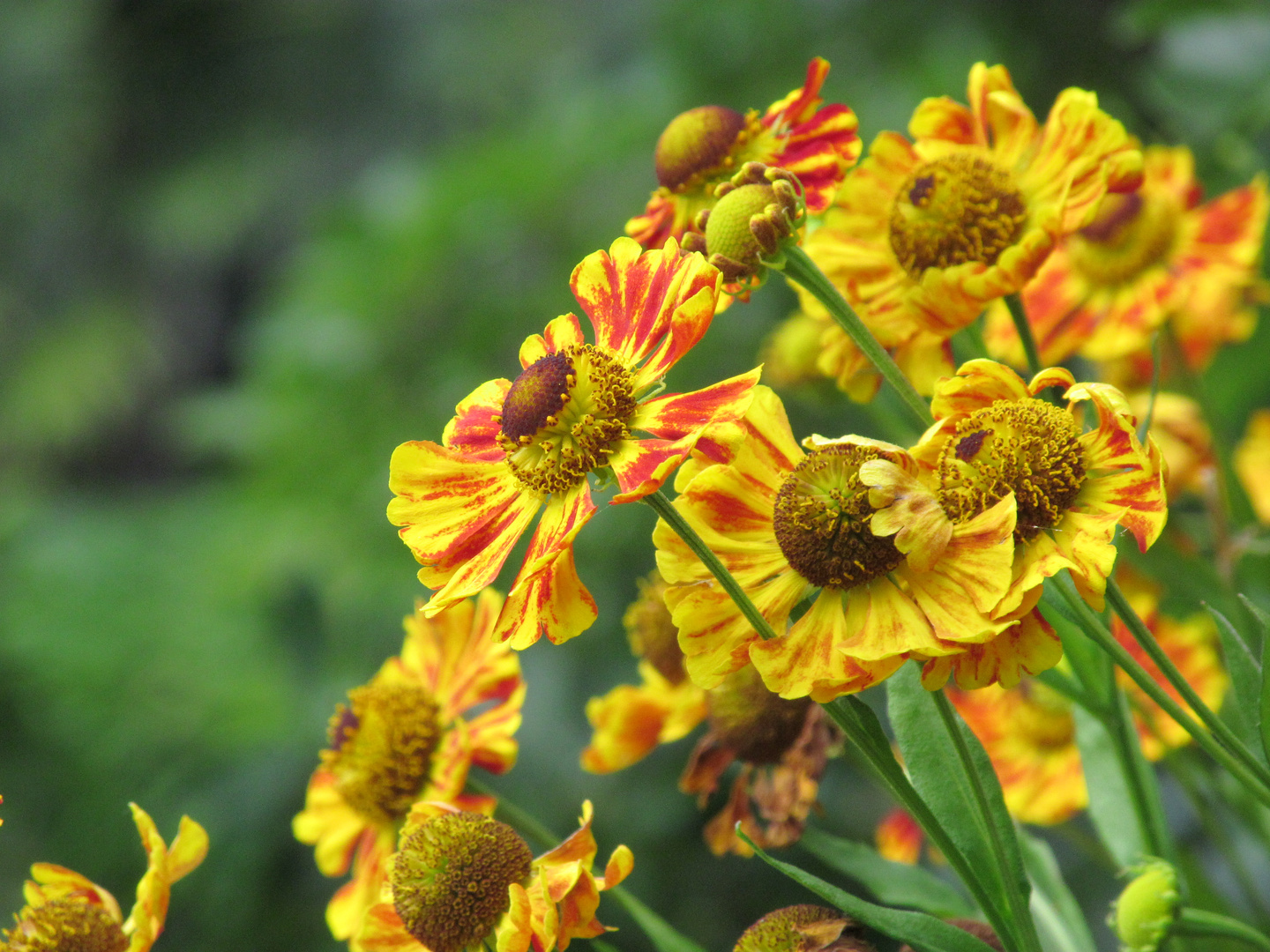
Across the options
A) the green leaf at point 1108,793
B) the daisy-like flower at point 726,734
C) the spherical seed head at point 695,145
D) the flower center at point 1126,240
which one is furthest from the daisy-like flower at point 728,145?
the flower center at point 1126,240

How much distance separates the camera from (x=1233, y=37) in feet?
3.77

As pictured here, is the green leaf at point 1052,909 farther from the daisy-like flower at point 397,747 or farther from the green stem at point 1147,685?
the daisy-like flower at point 397,747

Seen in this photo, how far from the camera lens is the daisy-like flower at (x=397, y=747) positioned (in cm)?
66

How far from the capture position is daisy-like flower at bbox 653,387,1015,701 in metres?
0.41

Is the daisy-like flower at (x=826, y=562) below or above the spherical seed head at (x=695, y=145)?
below

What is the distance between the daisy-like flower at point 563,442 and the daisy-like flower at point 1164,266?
0.43m

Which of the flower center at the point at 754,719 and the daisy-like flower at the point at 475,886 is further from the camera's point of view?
the flower center at the point at 754,719

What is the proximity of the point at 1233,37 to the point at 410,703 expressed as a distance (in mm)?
1024

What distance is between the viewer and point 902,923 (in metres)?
0.43

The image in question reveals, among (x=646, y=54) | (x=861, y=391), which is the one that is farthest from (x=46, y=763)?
(x=861, y=391)

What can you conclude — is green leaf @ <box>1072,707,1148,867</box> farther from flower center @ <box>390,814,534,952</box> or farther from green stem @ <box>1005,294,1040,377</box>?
flower center @ <box>390,814,534,952</box>

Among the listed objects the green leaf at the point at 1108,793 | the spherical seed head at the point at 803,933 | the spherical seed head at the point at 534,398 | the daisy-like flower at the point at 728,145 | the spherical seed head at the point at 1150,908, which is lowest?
the green leaf at the point at 1108,793

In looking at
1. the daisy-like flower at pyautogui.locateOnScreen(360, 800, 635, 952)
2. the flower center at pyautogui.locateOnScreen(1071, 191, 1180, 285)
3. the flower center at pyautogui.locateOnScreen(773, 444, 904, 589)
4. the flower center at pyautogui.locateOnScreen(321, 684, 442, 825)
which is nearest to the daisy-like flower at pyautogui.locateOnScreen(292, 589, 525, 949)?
the flower center at pyautogui.locateOnScreen(321, 684, 442, 825)

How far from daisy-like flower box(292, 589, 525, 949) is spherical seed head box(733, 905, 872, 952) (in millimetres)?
214
